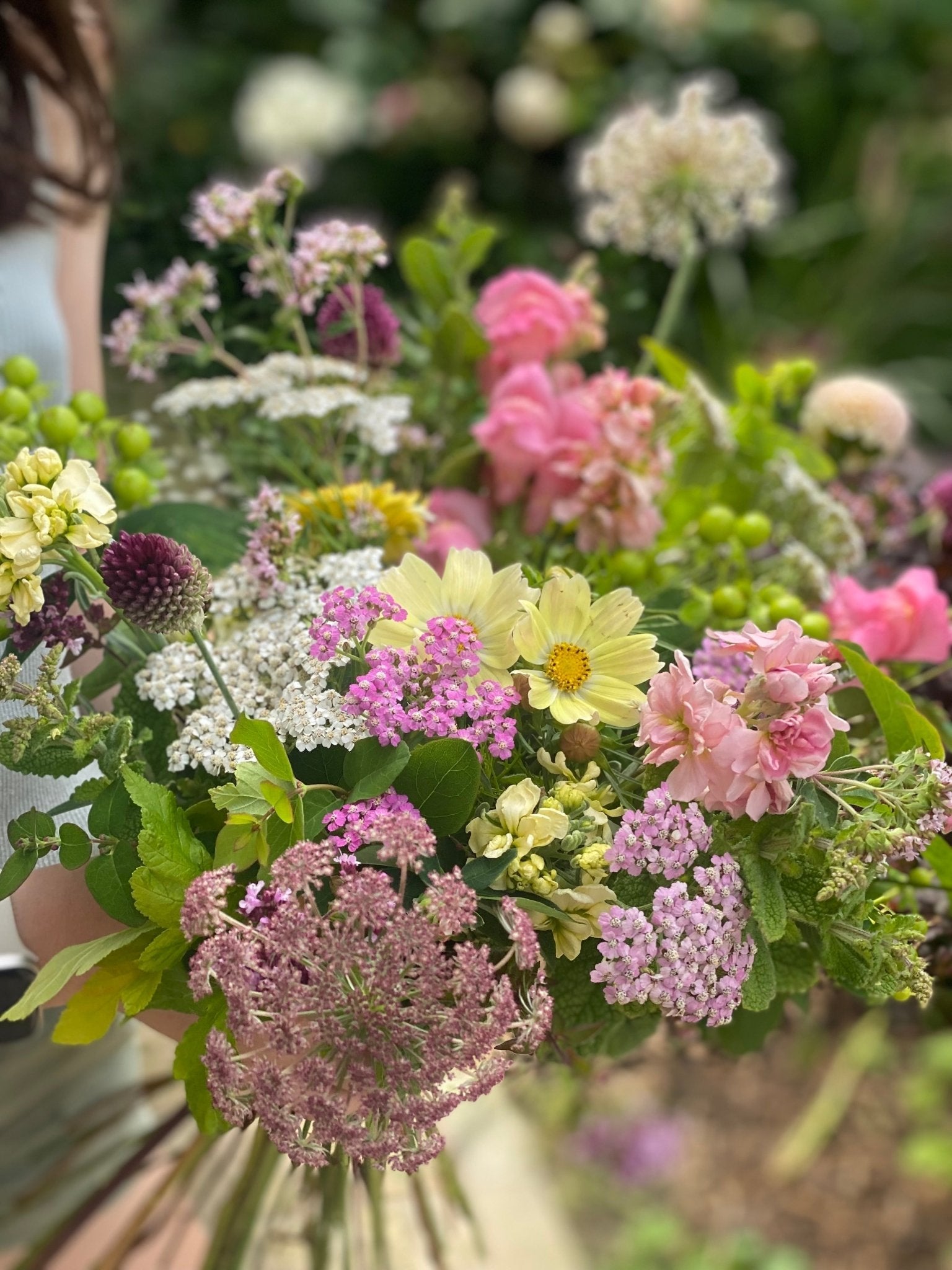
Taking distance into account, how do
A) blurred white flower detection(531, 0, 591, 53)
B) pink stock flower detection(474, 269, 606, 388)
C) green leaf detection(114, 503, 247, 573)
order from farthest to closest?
blurred white flower detection(531, 0, 591, 53) < pink stock flower detection(474, 269, 606, 388) < green leaf detection(114, 503, 247, 573)

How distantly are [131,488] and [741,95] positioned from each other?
6.69 ft

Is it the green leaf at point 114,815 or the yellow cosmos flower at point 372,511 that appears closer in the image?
the green leaf at point 114,815

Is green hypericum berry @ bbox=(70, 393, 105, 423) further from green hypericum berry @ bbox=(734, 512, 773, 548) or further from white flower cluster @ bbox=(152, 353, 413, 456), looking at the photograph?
green hypericum berry @ bbox=(734, 512, 773, 548)

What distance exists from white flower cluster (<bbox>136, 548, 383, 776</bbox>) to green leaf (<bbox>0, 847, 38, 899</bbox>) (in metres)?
0.05

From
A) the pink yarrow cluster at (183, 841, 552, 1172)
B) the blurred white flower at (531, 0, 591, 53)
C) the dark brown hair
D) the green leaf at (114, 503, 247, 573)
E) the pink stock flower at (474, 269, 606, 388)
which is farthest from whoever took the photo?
the blurred white flower at (531, 0, 591, 53)

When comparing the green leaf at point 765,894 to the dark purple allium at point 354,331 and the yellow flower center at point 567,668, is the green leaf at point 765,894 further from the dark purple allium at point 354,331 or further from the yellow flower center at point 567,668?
the dark purple allium at point 354,331

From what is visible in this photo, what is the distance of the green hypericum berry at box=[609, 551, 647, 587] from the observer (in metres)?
0.51

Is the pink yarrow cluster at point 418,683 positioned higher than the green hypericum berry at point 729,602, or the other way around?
the pink yarrow cluster at point 418,683

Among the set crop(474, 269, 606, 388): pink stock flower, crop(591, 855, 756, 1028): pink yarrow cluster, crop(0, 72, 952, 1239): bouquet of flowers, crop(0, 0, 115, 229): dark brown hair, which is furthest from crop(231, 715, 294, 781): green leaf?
crop(0, 0, 115, 229): dark brown hair

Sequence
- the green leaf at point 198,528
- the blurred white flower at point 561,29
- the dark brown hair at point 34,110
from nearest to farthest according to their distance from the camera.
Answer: the green leaf at point 198,528
the dark brown hair at point 34,110
the blurred white flower at point 561,29

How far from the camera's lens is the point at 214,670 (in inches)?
14.4

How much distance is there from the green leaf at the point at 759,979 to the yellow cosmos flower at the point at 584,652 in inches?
3.3

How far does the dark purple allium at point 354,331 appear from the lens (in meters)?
0.52

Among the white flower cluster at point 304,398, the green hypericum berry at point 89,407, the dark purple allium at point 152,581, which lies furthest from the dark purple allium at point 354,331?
the dark purple allium at point 152,581
